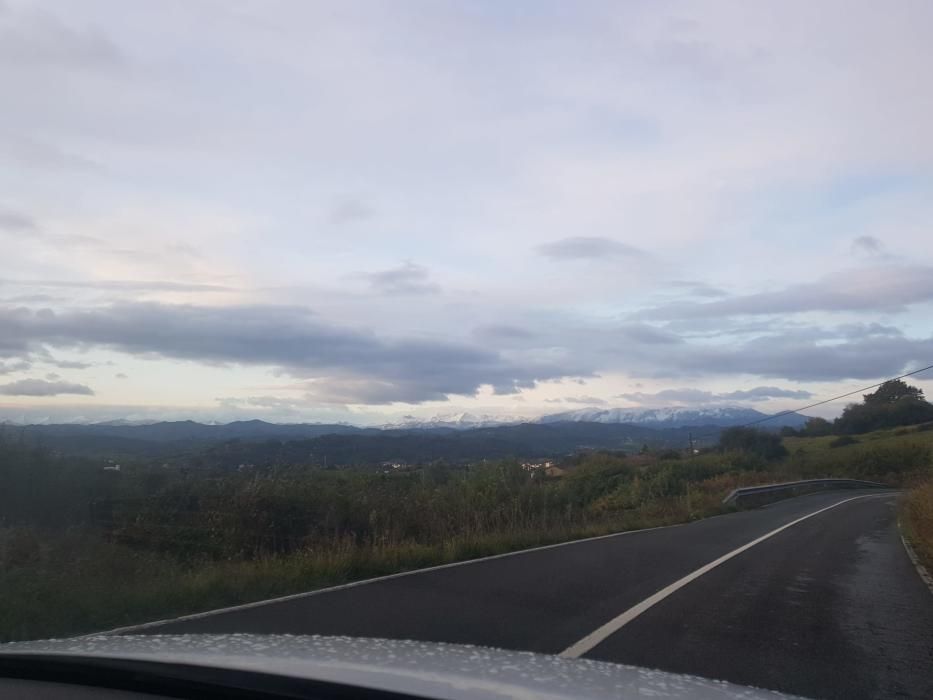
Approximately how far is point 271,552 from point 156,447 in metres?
20.0

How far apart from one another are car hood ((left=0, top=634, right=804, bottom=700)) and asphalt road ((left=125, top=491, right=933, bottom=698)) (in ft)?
7.47

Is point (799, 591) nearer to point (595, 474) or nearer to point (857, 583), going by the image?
point (857, 583)

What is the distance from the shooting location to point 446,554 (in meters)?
12.6

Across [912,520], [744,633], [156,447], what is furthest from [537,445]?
[744,633]

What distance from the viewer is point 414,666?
409 cm

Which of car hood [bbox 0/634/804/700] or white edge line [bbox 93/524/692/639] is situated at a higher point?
car hood [bbox 0/634/804/700]

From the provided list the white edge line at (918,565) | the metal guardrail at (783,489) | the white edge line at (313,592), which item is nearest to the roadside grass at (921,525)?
the white edge line at (918,565)

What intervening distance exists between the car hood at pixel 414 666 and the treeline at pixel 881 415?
89451mm

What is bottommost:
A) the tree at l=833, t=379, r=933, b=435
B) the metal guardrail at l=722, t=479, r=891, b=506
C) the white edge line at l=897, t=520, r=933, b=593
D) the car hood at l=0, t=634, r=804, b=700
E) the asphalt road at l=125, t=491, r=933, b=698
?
the metal guardrail at l=722, t=479, r=891, b=506

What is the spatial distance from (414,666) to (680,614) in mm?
5174

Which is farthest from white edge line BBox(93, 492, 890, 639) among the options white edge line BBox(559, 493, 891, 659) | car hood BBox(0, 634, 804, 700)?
white edge line BBox(559, 493, 891, 659)

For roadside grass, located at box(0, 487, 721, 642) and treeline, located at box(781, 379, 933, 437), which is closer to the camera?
roadside grass, located at box(0, 487, 721, 642)

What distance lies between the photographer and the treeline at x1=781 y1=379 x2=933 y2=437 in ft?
286

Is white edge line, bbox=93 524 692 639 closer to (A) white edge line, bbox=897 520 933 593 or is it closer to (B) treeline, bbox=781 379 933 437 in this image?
(A) white edge line, bbox=897 520 933 593
